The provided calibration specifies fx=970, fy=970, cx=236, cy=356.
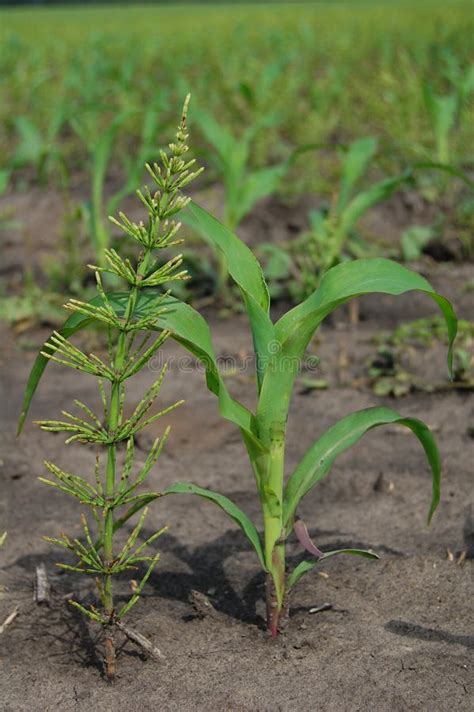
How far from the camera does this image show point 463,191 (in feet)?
16.6

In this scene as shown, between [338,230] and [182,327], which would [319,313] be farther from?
[338,230]

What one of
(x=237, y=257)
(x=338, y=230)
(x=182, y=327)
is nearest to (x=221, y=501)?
(x=182, y=327)

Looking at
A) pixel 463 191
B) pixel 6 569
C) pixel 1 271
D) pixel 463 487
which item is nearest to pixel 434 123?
pixel 463 191

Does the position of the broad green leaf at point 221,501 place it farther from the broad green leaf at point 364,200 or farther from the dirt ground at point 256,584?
the broad green leaf at point 364,200

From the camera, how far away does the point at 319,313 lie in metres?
1.82

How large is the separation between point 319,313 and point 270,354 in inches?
5.0

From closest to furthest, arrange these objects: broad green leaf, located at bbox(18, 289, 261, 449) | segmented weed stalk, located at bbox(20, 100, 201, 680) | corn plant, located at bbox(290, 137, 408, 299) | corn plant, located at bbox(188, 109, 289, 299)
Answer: segmented weed stalk, located at bbox(20, 100, 201, 680)
broad green leaf, located at bbox(18, 289, 261, 449)
corn plant, located at bbox(290, 137, 408, 299)
corn plant, located at bbox(188, 109, 289, 299)

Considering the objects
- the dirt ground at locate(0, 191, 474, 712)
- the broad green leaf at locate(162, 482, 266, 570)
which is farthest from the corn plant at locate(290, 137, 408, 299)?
the broad green leaf at locate(162, 482, 266, 570)

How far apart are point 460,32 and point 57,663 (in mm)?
9601

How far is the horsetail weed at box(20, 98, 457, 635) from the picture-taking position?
175 cm

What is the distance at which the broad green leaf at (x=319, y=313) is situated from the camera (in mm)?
1784

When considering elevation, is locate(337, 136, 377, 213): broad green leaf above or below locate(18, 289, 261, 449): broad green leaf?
above

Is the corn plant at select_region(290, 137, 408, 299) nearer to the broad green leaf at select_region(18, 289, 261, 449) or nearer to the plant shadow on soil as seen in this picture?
the plant shadow on soil

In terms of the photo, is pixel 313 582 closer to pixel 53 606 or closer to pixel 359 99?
pixel 53 606
